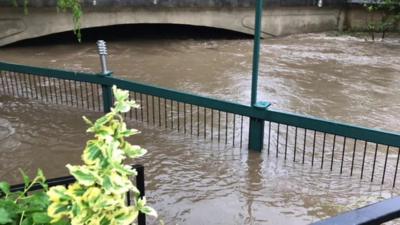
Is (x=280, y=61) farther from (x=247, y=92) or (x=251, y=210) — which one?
(x=251, y=210)

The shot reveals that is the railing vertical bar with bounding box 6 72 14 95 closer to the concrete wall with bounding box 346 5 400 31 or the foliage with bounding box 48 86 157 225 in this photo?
the foliage with bounding box 48 86 157 225

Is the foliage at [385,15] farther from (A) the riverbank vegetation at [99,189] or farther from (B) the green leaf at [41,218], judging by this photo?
(B) the green leaf at [41,218]

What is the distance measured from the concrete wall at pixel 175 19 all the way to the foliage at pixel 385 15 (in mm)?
1450

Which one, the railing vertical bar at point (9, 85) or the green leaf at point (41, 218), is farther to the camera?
the railing vertical bar at point (9, 85)

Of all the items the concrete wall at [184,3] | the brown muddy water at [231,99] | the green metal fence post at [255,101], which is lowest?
the brown muddy water at [231,99]

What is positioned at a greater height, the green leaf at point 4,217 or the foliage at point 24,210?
the green leaf at point 4,217

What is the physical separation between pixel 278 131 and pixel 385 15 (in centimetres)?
1284

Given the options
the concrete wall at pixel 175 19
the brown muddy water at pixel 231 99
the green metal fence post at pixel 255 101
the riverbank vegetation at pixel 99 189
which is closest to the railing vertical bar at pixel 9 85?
the brown muddy water at pixel 231 99

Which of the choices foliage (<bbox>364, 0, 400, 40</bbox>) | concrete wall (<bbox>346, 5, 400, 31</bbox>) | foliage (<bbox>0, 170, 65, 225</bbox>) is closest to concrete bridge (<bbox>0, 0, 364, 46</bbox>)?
concrete wall (<bbox>346, 5, 400, 31</bbox>)

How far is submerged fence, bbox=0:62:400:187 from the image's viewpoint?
4.74 m

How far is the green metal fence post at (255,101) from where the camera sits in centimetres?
507

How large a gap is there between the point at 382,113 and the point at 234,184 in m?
4.27

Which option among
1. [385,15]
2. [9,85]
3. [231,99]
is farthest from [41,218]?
[385,15]

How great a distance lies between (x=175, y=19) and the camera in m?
15.2
